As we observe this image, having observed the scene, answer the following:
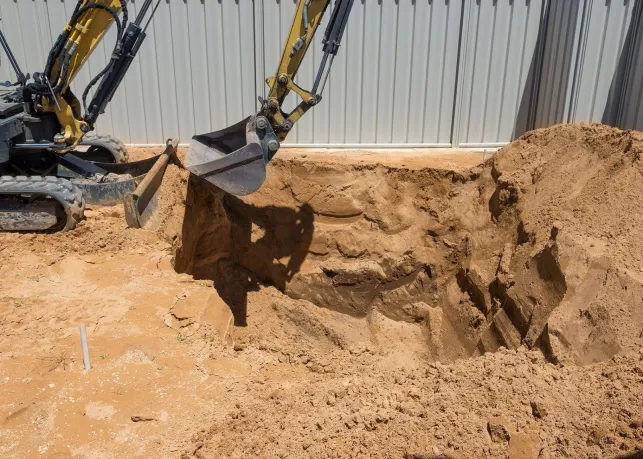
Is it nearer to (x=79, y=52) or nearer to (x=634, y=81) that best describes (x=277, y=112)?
(x=79, y=52)

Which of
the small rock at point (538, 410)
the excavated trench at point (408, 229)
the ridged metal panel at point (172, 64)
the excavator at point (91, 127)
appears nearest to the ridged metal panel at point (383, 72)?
the ridged metal panel at point (172, 64)

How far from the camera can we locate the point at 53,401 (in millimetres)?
3775

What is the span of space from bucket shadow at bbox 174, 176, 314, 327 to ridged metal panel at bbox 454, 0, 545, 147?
117 inches

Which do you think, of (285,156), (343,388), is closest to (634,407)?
(343,388)

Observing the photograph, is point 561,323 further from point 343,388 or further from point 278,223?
point 278,223

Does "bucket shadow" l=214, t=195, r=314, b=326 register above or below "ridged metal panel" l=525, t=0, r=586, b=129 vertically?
below

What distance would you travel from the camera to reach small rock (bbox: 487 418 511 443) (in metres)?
3.33

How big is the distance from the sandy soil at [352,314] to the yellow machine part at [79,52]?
3.21ft

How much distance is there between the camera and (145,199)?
6.11 meters

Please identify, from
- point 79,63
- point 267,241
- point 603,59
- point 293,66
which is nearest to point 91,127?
point 79,63

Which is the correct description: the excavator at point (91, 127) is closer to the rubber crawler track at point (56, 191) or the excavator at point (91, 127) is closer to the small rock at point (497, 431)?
the rubber crawler track at point (56, 191)

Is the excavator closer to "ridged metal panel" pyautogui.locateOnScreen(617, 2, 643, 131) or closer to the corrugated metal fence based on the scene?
the corrugated metal fence

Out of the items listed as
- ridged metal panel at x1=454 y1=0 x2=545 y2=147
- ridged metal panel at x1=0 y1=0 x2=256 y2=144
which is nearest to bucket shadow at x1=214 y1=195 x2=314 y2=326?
ridged metal panel at x1=0 y1=0 x2=256 y2=144

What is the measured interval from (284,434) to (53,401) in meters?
1.50
